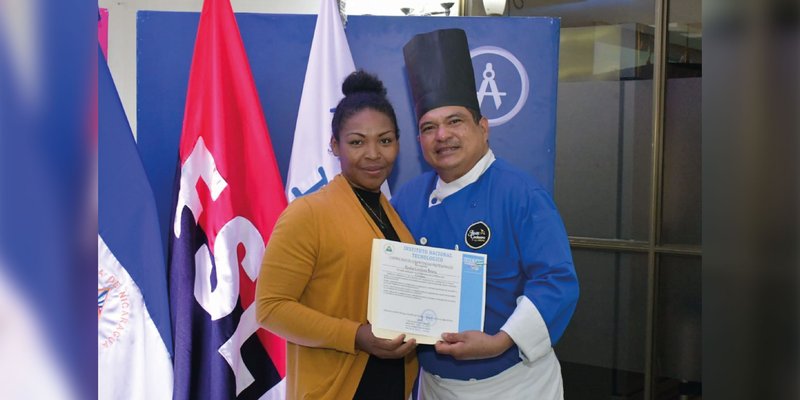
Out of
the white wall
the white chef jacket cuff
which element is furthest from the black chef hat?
the white wall

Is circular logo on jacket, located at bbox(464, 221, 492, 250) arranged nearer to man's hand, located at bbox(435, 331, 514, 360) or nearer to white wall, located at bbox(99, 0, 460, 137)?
man's hand, located at bbox(435, 331, 514, 360)

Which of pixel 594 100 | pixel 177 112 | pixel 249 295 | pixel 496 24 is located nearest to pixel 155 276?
pixel 249 295

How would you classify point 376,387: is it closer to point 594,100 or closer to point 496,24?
point 496,24

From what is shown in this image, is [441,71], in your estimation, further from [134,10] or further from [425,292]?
[134,10]

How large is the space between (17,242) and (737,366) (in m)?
0.16

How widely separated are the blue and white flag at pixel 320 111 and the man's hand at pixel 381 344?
0.69m

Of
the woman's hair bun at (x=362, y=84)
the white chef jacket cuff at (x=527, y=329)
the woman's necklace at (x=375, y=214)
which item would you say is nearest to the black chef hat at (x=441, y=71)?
the woman's hair bun at (x=362, y=84)

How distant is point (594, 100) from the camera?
12.6 feet

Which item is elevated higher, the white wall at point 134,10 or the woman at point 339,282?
the white wall at point 134,10

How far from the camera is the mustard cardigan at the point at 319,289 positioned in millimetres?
1783

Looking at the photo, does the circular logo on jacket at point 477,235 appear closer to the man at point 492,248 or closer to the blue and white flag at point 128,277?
the man at point 492,248

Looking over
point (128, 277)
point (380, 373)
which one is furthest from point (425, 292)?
point (128, 277)

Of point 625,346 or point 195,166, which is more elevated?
point 195,166

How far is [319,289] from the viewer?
1.84 meters
